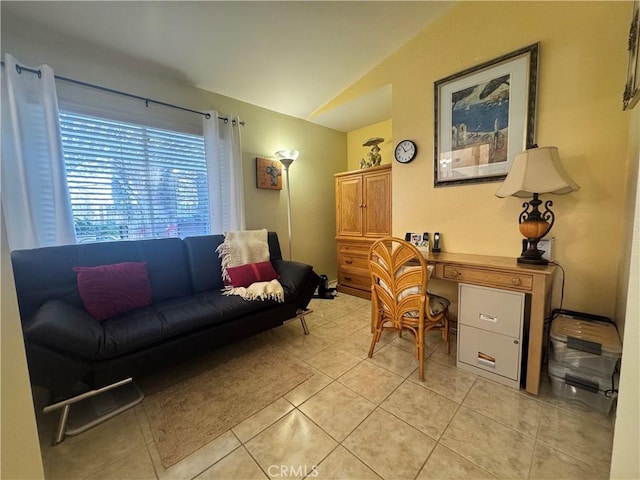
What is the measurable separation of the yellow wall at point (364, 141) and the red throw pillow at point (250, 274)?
217 cm

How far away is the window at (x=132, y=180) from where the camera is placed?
6.41 feet

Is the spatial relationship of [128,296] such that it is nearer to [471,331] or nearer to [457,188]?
[471,331]

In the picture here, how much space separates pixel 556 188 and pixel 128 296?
9.23 ft

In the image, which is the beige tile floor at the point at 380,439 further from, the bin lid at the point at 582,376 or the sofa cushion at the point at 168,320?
the sofa cushion at the point at 168,320

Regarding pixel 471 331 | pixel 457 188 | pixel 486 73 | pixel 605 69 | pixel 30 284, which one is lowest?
pixel 471 331

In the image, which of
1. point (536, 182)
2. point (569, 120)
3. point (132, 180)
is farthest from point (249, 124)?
point (569, 120)

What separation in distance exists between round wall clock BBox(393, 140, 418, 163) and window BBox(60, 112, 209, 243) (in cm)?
200

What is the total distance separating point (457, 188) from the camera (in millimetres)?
2201

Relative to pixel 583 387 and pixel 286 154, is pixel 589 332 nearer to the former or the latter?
pixel 583 387

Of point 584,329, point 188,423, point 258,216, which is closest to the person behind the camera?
point 188,423

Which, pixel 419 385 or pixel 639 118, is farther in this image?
pixel 419 385

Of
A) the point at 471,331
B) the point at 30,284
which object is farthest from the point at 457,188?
the point at 30,284

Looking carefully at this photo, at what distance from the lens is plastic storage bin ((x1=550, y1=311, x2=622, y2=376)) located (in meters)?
1.30

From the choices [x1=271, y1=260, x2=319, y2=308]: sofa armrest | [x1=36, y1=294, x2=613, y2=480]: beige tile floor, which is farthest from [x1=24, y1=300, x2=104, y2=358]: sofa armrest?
[x1=271, y1=260, x2=319, y2=308]: sofa armrest
